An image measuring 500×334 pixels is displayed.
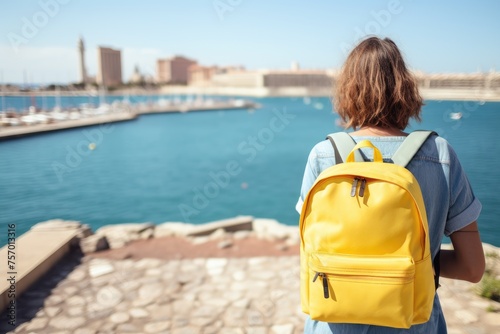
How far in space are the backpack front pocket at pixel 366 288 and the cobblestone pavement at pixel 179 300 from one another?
8.14 ft

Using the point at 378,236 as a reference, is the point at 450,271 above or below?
below

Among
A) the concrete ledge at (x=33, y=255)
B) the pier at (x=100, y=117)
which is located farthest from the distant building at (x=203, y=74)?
the concrete ledge at (x=33, y=255)

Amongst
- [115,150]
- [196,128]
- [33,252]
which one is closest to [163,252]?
[33,252]

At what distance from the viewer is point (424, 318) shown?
1.13 m

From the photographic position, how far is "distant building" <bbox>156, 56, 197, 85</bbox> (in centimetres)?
15112

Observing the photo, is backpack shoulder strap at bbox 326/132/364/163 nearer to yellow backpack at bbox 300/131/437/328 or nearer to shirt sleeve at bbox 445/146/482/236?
yellow backpack at bbox 300/131/437/328

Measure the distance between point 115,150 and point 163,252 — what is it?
67.2ft

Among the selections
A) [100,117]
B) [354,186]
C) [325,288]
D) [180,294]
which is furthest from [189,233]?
[100,117]

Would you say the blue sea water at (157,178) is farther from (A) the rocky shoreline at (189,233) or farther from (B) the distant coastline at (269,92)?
(B) the distant coastline at (269,92)

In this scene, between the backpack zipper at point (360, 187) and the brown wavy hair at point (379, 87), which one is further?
the brown wavy hair at point (379, 87)

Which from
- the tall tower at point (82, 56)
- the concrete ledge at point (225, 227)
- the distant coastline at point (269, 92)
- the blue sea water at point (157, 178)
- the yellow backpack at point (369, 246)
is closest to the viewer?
the yellow backpack at point (369, 246)

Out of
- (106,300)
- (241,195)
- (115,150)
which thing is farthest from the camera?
(115,150)

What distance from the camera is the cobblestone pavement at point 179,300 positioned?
137 inches

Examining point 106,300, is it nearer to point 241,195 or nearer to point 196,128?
point 241,195
